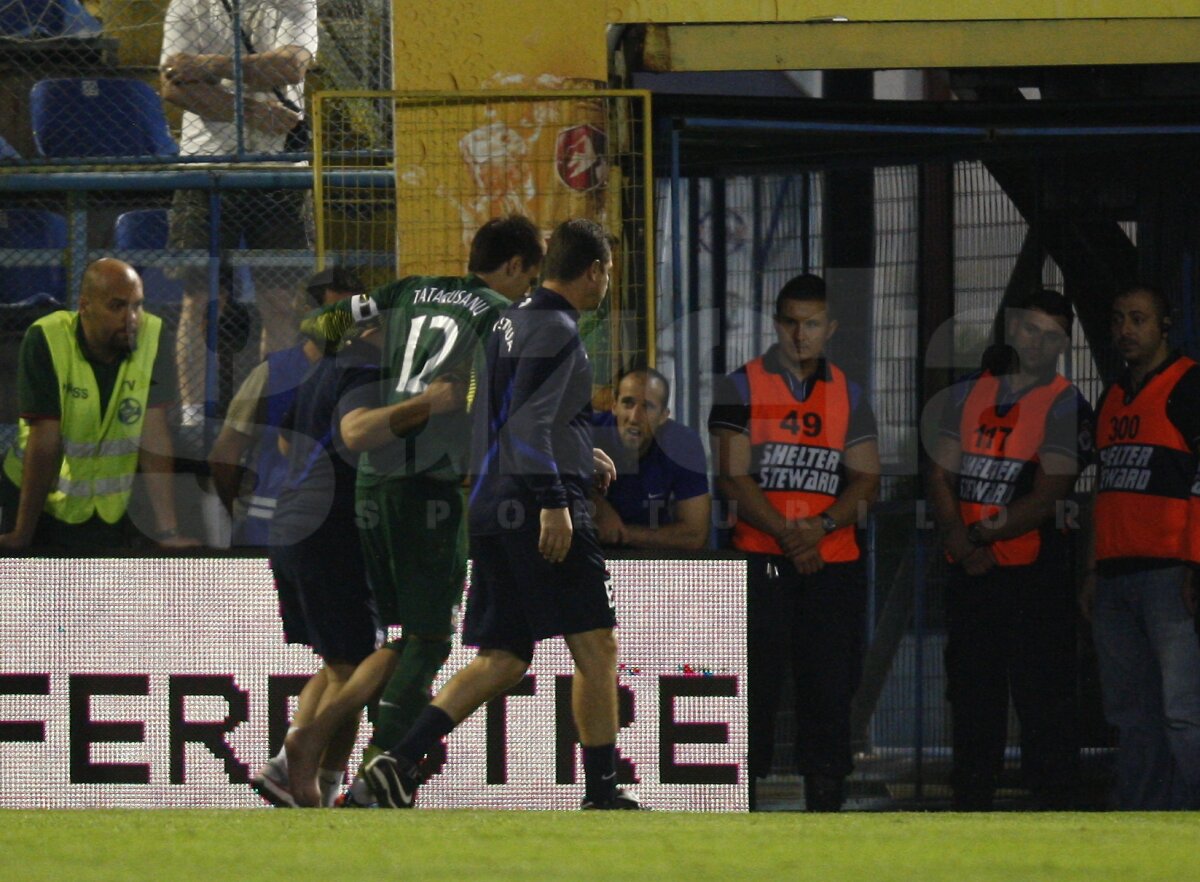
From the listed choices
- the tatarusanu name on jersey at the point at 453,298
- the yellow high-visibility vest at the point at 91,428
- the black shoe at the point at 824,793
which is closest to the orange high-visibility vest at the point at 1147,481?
the black shoe at the point at 824,793

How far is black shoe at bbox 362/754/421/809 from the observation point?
6.21m

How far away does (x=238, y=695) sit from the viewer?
6.80 meters

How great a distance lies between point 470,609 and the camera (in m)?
6.48

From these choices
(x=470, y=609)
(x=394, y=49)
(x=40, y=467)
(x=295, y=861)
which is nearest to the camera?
(x=295, y=861)

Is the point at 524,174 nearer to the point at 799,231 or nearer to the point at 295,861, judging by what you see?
the point at 799,231

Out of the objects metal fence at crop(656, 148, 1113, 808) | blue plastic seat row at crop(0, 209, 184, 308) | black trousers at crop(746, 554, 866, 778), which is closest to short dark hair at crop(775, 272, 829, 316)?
metal fence at crop(656, 148, 1113, 808)

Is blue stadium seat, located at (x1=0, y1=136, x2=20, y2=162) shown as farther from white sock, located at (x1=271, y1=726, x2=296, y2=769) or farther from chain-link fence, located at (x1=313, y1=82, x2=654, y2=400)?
white sock, located at (x1=271, y1=726, x2=296, y2=769)

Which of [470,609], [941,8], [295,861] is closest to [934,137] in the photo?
[941,8]

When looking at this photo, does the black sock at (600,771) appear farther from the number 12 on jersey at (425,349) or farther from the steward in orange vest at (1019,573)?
the steward in orange vest at (1019,573)

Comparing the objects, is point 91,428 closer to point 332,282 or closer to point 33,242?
point 332,282

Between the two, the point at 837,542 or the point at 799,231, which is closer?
the point at 837,542

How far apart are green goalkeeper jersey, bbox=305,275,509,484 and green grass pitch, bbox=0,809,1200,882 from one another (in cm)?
138

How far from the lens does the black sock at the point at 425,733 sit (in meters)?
6.18

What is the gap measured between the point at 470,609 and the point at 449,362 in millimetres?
834
